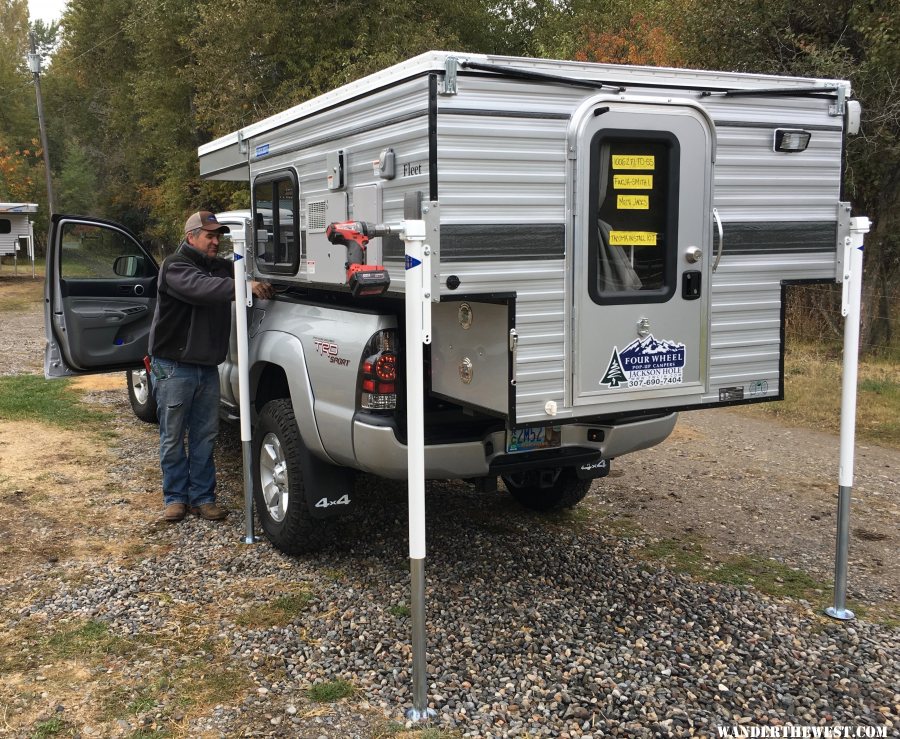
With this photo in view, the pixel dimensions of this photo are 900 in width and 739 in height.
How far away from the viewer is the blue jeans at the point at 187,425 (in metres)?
5.36

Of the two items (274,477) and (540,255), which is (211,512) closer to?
(274,477)

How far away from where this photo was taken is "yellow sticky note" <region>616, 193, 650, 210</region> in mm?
3689

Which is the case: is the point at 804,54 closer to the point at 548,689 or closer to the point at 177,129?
the point at 548,689

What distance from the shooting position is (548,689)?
3.42 m

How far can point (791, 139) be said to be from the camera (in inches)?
158

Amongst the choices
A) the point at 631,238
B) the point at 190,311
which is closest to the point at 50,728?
the point at 190,311

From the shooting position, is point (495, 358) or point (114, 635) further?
point (114, 635)

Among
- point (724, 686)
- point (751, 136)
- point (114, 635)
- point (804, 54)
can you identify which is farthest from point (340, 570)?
point (804, 54)

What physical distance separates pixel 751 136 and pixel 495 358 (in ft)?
5.39

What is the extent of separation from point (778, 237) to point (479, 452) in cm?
180

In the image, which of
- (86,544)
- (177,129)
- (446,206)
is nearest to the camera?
(446,206)

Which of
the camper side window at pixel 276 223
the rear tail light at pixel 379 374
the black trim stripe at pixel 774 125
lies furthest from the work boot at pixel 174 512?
the black trim stripe at pixel 774 125

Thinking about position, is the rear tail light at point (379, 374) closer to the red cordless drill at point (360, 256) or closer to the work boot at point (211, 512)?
the red cordless drill at point (360, 256)

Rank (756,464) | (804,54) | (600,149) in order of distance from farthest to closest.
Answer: (804,54) → (756,464) → (600,149)
